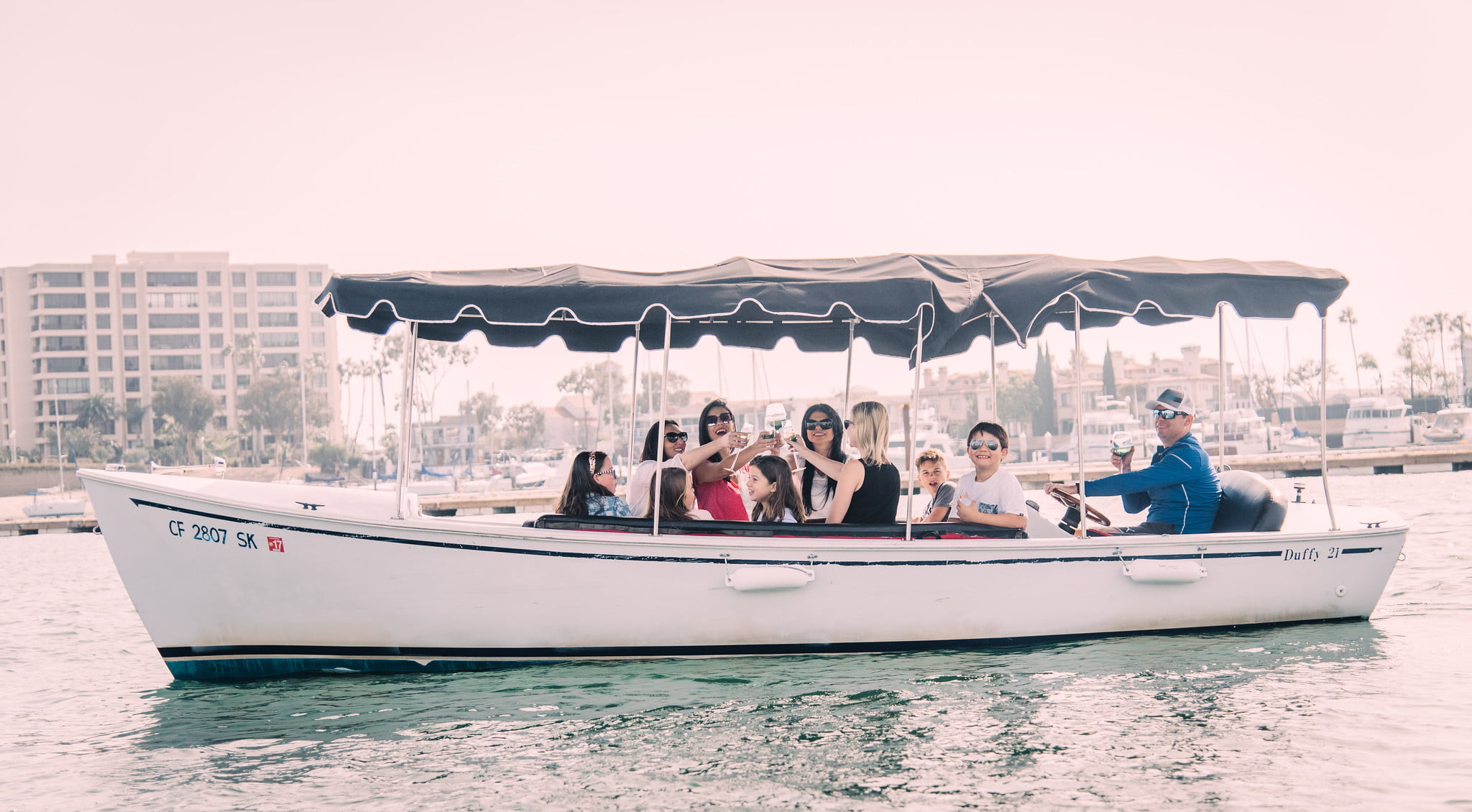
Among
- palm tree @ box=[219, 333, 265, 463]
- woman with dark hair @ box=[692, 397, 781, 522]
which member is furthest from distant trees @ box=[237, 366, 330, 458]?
woman with dark hair @ box=[692, 397, 781, 522]

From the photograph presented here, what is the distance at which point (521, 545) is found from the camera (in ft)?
22.7

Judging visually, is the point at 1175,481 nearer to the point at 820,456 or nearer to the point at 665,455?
the point at 820,456

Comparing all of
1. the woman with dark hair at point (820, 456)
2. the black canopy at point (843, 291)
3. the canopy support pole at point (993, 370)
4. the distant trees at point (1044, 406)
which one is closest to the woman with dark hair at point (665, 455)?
the woman with dark hair at point (820, 456)

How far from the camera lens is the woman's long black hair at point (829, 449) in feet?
23.6

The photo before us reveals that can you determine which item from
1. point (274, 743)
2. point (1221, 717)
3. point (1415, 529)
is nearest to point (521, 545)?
point (274, 743)

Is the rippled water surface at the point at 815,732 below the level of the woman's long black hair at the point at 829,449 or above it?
below

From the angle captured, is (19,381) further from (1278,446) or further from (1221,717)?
(1221,717)

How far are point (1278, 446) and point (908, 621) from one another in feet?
229

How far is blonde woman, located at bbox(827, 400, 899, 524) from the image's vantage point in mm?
7074

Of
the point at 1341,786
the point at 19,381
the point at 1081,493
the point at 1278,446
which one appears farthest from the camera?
the point at 19,381

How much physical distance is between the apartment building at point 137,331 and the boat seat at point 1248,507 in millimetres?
117372

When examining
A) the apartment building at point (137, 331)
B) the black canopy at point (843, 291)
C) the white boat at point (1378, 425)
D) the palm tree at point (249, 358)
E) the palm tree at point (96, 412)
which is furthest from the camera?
the palm tree at point (249, 358)

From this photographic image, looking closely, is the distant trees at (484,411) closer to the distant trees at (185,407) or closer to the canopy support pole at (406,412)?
the distant trees at (185,407)

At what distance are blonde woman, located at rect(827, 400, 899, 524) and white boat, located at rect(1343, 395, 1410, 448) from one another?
66897 mm
